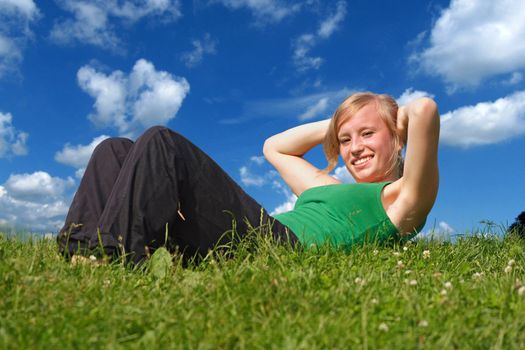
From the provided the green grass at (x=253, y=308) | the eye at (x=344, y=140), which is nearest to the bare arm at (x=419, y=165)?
the eye at (x=344, y=140)

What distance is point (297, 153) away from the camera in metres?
7.21

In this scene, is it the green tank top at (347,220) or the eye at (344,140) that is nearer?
the green tank top at (347,220)

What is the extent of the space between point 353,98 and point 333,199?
4.16 ft

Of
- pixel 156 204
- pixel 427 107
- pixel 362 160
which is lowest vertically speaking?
pixel 156 204

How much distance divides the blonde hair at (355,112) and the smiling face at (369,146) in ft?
0.10

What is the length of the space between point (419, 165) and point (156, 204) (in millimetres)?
2343

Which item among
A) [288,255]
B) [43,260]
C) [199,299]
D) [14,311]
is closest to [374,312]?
[199,299]

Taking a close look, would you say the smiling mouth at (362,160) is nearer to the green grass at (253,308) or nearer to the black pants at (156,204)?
the black pants at (156,204)

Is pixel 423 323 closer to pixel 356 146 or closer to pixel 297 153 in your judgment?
pixel 356 146

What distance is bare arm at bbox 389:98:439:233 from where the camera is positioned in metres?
5.33

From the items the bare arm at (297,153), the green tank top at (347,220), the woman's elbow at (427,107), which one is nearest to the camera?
the woman's elbow at (427,107)

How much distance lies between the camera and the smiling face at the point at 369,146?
6113 millimetres

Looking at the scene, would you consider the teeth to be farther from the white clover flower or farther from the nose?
the white clover flower

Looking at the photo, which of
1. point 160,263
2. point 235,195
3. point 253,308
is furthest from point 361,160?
point 253,308
